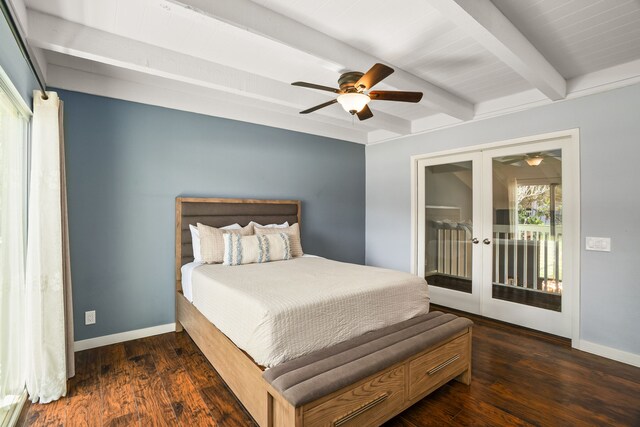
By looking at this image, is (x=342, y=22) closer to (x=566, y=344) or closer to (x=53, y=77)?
(x=53, y=77)

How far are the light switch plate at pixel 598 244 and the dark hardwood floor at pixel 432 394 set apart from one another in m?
0.97

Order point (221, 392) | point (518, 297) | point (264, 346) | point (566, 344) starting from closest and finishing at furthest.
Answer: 1. point (264, 346)
2. point (221, 392)
3. point (566, 344)
4. point (518, 297)

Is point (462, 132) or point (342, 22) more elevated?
point (342, 22)

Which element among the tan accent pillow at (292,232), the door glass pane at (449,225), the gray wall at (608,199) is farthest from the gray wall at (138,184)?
the gray wall at (608,199)

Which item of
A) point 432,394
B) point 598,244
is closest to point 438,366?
point 432,394

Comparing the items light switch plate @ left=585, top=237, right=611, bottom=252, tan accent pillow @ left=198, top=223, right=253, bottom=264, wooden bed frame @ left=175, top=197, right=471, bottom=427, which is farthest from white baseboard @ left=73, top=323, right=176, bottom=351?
light switch plate @ left=585, top=237, right=611, bottom=252

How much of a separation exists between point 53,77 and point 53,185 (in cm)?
123

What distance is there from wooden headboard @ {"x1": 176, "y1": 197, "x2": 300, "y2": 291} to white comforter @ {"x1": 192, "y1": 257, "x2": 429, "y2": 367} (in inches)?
21.5

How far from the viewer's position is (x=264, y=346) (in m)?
1.72

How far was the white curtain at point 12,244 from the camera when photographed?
71.1 inches

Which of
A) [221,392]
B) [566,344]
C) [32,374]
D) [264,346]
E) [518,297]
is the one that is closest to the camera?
[264,346]

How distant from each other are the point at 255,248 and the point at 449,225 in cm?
257

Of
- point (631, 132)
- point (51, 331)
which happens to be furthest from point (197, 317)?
point (631, 132)

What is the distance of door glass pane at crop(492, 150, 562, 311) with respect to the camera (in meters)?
3.23
